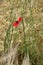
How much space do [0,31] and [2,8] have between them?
55 cm

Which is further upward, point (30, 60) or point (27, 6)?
point (27, 6)

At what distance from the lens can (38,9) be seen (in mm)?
2971

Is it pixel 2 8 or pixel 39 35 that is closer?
pixel 39 35

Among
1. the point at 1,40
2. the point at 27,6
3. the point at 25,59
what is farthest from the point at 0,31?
the point at 25,59

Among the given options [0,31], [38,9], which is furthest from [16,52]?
[38,9]

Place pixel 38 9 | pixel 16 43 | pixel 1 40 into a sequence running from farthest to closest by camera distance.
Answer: pixel 38 9 → pixel 1 40 → pixel 16 43

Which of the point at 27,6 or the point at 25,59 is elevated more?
the point at 27,6

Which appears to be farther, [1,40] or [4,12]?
[4,12]

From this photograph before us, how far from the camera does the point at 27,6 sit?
2750 mm

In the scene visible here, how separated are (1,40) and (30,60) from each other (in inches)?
19.2

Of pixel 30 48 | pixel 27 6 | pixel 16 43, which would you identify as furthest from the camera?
pixel 27 6

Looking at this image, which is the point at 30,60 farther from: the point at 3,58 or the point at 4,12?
the point at 4,12

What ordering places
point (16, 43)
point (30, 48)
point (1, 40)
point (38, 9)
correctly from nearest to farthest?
point (30, 48)
point (16, 43)
point (1, 40)
point (38, 9)

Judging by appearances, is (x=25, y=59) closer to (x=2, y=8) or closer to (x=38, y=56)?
(x=38, y=56)
